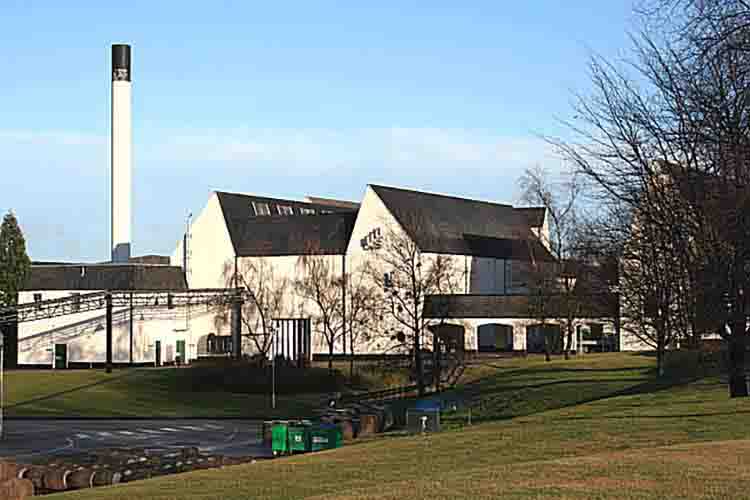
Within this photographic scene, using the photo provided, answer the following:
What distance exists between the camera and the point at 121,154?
86.8 meters

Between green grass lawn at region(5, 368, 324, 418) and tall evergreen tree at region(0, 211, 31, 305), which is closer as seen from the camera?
green grass lawn at region(5, 368, 324, 418)

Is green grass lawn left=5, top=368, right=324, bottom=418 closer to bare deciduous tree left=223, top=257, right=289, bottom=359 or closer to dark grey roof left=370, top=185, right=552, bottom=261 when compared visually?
bare deciduous tree left=223, top=257, right=289, bottom=359

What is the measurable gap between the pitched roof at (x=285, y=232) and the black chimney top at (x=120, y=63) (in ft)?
40.8

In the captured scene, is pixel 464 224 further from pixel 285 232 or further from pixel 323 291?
pixel 323 291

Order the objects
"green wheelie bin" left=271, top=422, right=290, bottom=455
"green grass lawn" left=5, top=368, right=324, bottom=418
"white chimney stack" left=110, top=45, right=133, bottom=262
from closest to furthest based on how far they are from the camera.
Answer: "green wheelie bin" left=271, top=422, right=290, bottom=455 < "green grass lawn" left=5, top=368, right=324, bottom=418 < "white chimney stack" left=110, top=45, right=133, bottom=262

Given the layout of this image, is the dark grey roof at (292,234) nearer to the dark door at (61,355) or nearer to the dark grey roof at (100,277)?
the dark grey roof at (100,277)

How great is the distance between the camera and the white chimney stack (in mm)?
86562

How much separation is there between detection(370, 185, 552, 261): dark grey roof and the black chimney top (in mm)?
18653

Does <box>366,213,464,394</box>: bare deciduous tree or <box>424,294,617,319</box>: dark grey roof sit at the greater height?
<box>366,213,464,394</box>: bare deciduous tree

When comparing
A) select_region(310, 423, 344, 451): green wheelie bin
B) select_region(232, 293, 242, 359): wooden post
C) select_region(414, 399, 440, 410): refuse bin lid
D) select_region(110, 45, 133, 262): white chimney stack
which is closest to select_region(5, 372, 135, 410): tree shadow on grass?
select_region(232, 293, 242, 359): wooden post

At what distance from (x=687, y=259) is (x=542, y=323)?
48522 mm

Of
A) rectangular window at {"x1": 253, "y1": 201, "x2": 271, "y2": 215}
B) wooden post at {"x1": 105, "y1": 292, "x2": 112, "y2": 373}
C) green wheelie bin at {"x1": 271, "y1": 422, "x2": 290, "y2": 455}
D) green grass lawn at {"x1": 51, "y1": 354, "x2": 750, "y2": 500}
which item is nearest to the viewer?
green grass lawn at {"x1": 51, "y1": 354, "x2": 750, "y2": 500}

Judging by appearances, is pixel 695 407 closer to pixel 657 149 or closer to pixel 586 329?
pixel 657 149

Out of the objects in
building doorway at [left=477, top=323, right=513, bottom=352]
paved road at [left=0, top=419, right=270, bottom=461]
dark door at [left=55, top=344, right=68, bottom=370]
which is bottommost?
paved road at [left=0, top=419, right=270, bottom=461]
